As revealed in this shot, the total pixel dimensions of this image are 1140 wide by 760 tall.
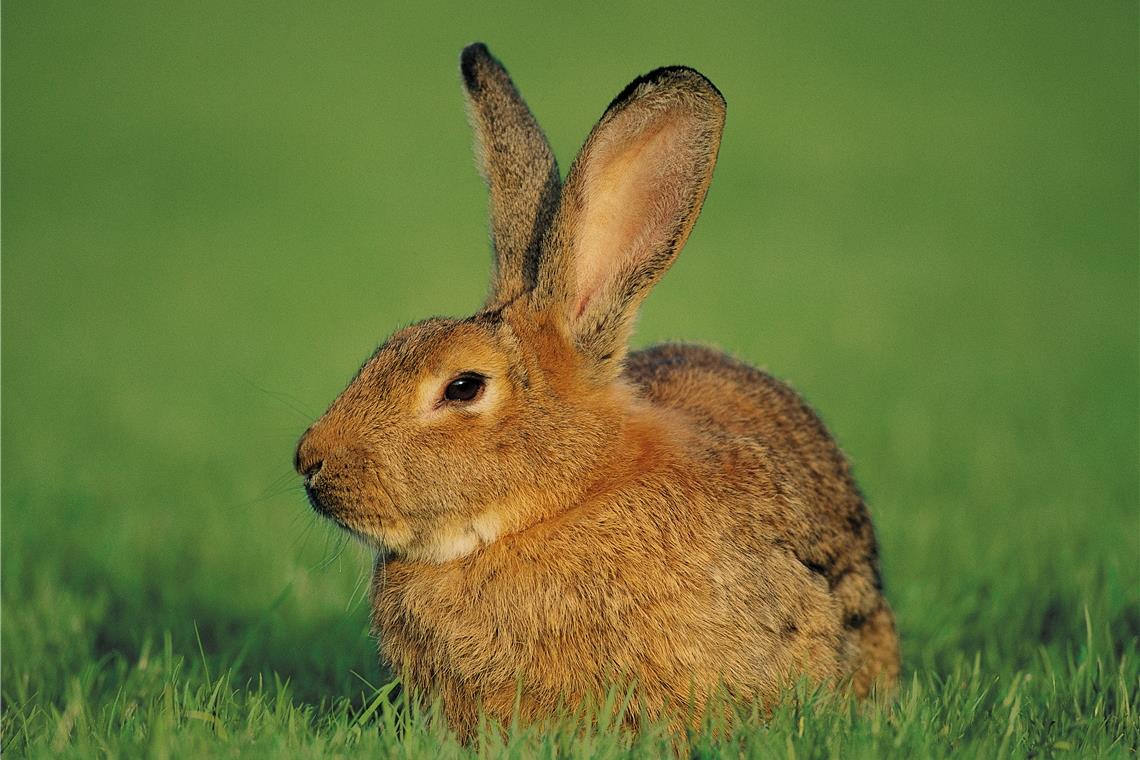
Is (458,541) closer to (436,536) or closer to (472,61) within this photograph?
(436,536)

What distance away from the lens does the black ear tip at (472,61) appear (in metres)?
4.57

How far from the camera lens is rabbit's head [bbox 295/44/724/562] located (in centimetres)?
373

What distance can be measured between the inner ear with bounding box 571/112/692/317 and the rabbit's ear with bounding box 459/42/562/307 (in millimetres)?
443

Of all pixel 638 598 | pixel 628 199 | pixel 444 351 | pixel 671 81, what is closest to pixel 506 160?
pixel 628 199

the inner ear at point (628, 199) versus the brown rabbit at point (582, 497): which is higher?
the inner ear at point (628, 199)

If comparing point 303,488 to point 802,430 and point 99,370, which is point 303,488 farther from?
point 99,370

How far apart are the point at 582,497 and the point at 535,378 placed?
15.2 inches

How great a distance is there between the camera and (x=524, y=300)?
415cm

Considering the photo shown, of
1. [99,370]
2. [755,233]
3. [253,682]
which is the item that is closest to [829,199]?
[755,233]

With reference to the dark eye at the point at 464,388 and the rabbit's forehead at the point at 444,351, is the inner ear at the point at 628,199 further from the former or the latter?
the dark eye at the point at 464,388

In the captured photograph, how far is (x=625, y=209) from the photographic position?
412 cm

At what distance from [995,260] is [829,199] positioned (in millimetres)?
3401

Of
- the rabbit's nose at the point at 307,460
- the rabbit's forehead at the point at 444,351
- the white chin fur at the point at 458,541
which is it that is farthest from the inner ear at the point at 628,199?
the rabbit's nose at the point at 307,460

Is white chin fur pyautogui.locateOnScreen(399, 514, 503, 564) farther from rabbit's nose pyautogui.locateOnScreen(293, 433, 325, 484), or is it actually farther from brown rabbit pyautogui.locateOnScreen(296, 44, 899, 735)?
rabbit's nose pyautogui.locateOnScreen(293, 433, 325, 484)
